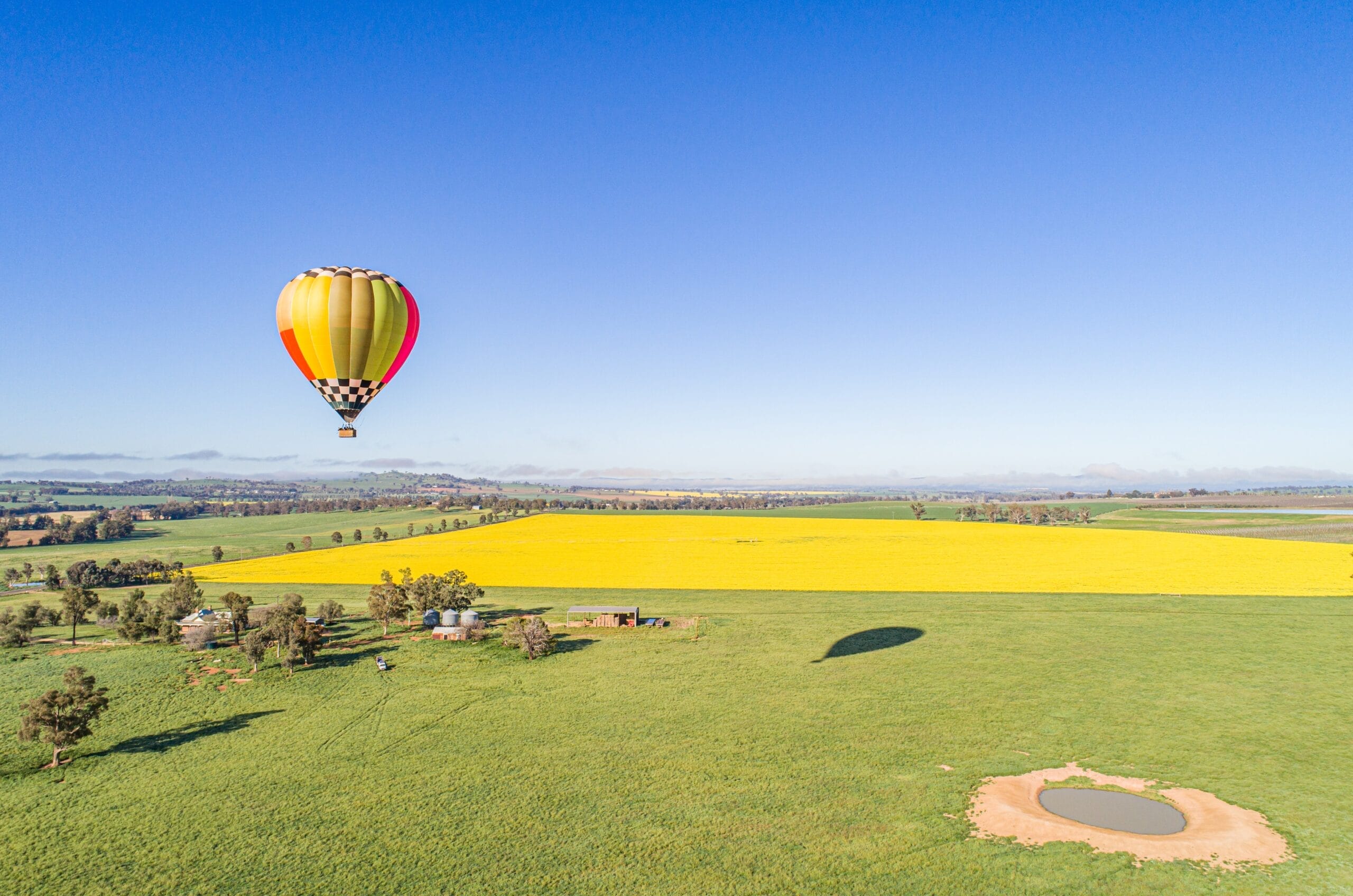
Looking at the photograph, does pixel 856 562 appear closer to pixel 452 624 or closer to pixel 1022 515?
pixel 452 624

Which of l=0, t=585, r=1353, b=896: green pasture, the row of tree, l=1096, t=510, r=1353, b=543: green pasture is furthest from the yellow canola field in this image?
l=0, t=585, r=1353, b=896: green pasture

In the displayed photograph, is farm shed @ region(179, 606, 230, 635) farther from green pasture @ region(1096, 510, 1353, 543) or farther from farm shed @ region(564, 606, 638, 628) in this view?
green pasture @ region(1096, 510, 1353, 543)

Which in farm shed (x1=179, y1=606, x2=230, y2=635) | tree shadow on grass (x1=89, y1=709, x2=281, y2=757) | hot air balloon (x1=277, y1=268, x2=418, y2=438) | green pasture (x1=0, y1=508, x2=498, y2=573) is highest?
hot air balloon (x1=277, y1=268, x2=418, y2=438)

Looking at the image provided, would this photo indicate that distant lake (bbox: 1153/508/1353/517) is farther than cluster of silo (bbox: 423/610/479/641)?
Yes

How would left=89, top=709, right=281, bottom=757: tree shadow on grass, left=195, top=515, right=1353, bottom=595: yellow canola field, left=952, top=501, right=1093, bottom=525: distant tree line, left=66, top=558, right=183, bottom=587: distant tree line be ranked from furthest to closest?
left=952, top=501, right=1093, bottom=525: distant tree line
left=66, top=558, right=183, bottom=587: distant tree line
left=195, top=515, right=1353, bottom=595: yellow canola field
left=89, top=709, right=281, bottom=757: tree shadow on grass

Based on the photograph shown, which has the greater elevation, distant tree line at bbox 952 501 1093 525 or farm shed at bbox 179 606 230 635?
distant tree line at bbox 952 501 1093 525

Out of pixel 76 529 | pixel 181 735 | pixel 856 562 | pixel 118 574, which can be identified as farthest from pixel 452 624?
pixel 76 529
